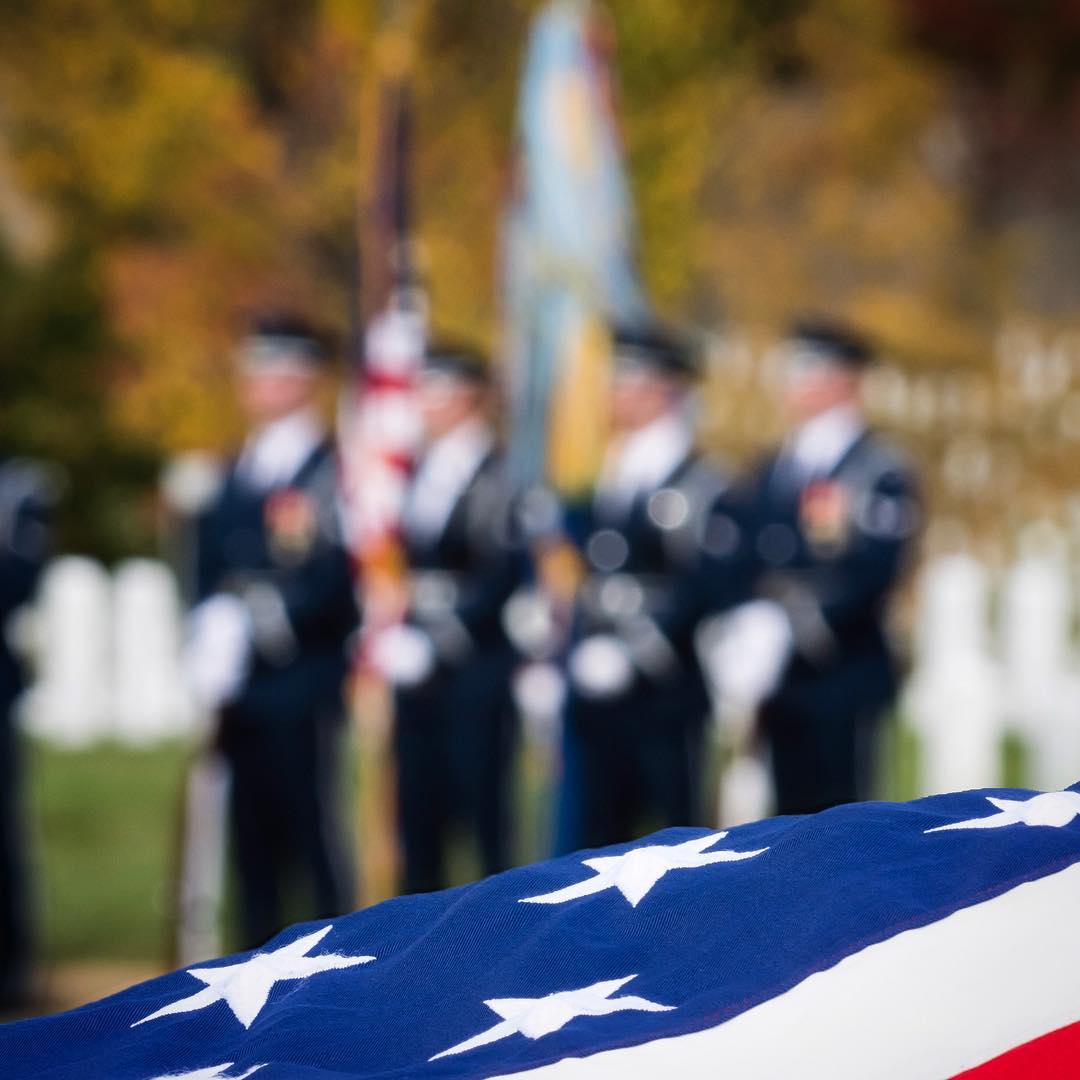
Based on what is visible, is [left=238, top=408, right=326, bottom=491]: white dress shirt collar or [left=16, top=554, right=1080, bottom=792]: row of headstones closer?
[left=238, top=408, right=326, bottom=491]: white dress shirt collar

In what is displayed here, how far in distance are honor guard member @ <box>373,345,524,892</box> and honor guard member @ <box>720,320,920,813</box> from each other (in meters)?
0.59

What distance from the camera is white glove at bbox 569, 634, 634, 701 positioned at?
4.34 meters

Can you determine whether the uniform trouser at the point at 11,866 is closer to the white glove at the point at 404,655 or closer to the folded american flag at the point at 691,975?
the white glove at the point at 404,655

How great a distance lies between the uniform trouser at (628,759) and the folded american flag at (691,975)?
2.67 m

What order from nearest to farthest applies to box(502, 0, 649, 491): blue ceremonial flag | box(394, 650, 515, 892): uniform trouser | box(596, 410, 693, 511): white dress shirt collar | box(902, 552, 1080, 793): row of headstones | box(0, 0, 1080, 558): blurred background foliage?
box(596, 410, 693, 511): white dress shirt collar < box(502, 0, 649, 491): blue ceremonial flag < box(394, 650, 515, 892): uniform trouser < box(902, 552, 1080, 793): row of headstones < box(0, 0, 1080, 558): blurred background foliage

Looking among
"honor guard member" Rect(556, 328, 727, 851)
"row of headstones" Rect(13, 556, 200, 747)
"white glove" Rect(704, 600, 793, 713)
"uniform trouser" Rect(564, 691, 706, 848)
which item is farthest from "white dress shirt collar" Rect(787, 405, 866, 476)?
"row of headstones" Rect(13, 556, 200, 747)

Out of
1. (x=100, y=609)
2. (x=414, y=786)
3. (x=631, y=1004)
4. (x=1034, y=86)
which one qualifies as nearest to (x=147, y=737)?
(x=100, y=609)

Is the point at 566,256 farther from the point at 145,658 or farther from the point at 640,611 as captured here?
the point at 145,658

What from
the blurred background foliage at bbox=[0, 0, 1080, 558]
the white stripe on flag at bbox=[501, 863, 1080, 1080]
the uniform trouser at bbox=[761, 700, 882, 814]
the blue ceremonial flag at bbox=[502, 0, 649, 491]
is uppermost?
the blurred background foliage at bbox=[0, 0, 1080, 558]

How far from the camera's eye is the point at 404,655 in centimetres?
457

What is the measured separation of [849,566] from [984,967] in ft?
9.38

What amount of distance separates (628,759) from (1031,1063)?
9.93 ft

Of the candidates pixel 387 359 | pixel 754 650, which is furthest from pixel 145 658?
pixel 754 650

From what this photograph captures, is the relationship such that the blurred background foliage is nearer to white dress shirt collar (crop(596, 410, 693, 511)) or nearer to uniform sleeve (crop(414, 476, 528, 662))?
uniform sleeve (crop(414, 476, 528, 662))
